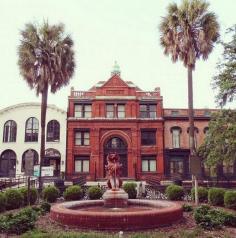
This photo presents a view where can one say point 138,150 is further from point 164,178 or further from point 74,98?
point 74,98

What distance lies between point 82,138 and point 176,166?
12.2 meters

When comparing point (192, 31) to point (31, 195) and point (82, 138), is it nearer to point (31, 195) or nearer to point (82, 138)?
point (82, 138)

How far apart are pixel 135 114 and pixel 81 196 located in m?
19.7

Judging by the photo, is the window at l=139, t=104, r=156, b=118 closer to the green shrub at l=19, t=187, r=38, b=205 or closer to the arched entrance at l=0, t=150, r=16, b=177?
the arched entrance at l=0, t=150, r=16, b=177

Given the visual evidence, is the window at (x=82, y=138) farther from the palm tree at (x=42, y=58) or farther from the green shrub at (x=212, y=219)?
the green shrub at (x=212, y=219)

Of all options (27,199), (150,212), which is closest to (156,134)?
(27,199)

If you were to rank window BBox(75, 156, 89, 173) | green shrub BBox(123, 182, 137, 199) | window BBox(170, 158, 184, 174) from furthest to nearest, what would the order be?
window BBox(170, 158, 184, 174)
window BBox(75, 156, 89, 173)
green shrub BBox(123, 182, 137, 199)

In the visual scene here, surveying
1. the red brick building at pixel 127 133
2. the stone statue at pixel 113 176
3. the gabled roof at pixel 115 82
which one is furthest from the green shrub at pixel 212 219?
the gabled roof at pixel 115 82

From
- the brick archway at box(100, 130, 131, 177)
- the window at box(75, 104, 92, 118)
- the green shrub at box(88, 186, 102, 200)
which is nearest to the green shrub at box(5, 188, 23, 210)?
the green shrub at box(88, 186, 102, 200)

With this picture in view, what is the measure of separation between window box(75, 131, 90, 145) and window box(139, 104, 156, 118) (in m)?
7.35

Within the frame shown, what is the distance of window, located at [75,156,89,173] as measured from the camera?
40219mm

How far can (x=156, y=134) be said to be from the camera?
4122cm

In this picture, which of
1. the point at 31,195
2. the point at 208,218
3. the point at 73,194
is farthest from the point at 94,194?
the point at 208,218

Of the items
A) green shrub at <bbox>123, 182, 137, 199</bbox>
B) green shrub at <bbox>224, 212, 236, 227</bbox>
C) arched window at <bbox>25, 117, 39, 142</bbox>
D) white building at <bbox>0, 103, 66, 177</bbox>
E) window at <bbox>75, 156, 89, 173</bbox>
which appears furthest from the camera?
arched window at <bbox>25, 117, 39, 142</bbox>
